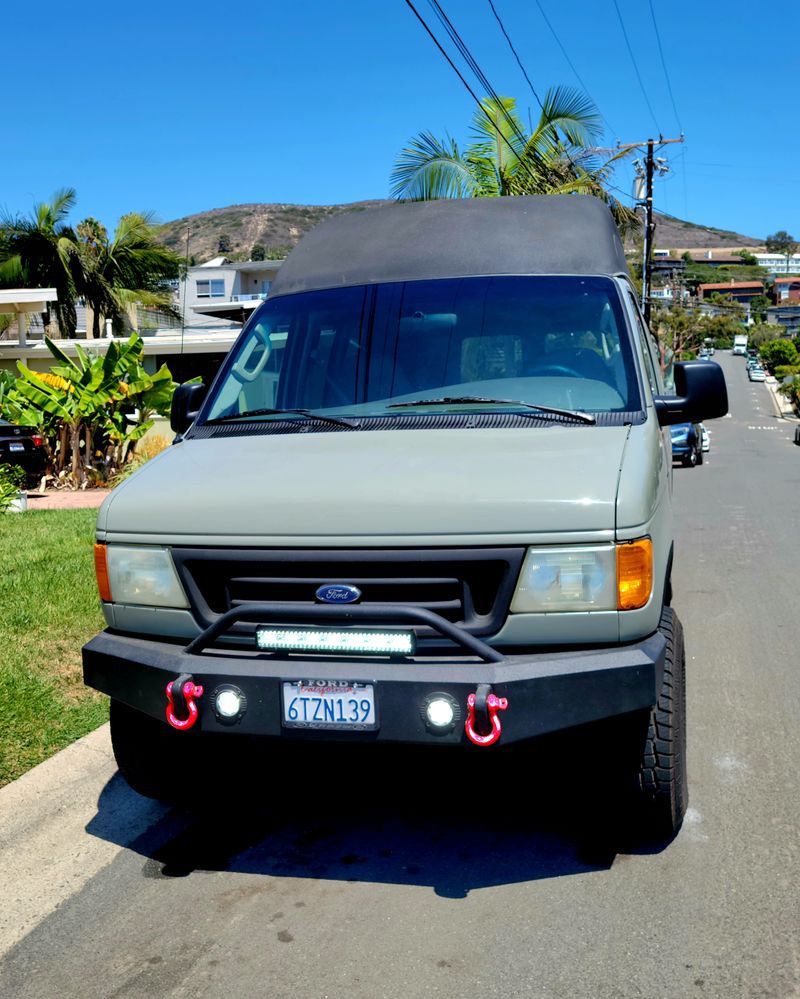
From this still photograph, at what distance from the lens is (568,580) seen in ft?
11.3

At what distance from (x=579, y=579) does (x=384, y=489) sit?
70 cm

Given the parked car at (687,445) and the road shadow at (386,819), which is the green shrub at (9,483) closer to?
the road shadow at (386,819)

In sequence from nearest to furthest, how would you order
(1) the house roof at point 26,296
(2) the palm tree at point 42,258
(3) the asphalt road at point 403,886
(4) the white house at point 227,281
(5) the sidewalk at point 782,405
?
(3) the asphalt road at point 403,886
(1) the house roof at point 26,296
(2) the palm tree at point 42,258
(4) the white house at point 227,281
(5) the sidewalk at point 782,405

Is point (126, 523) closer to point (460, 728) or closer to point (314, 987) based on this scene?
point (460, 728)

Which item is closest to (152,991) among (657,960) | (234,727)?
(234,727)

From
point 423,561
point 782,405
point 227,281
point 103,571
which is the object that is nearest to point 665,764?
point 423,561

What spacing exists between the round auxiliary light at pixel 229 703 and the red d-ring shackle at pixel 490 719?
755 mm

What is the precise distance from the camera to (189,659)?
Result: 3.66 meters

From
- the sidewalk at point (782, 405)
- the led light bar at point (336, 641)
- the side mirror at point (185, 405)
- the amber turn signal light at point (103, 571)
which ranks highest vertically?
the side mirror at point (185, 405)

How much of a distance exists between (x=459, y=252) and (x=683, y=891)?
9.90 ft

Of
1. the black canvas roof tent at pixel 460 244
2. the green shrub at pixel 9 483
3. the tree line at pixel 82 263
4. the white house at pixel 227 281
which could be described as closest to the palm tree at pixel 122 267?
the tree line at pixel 82 263

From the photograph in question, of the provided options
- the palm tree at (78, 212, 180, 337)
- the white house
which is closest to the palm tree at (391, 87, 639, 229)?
the palm tree at (78, 212, 180, 337)

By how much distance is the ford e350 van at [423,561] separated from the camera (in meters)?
3.42

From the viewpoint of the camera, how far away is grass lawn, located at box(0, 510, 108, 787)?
507cm
